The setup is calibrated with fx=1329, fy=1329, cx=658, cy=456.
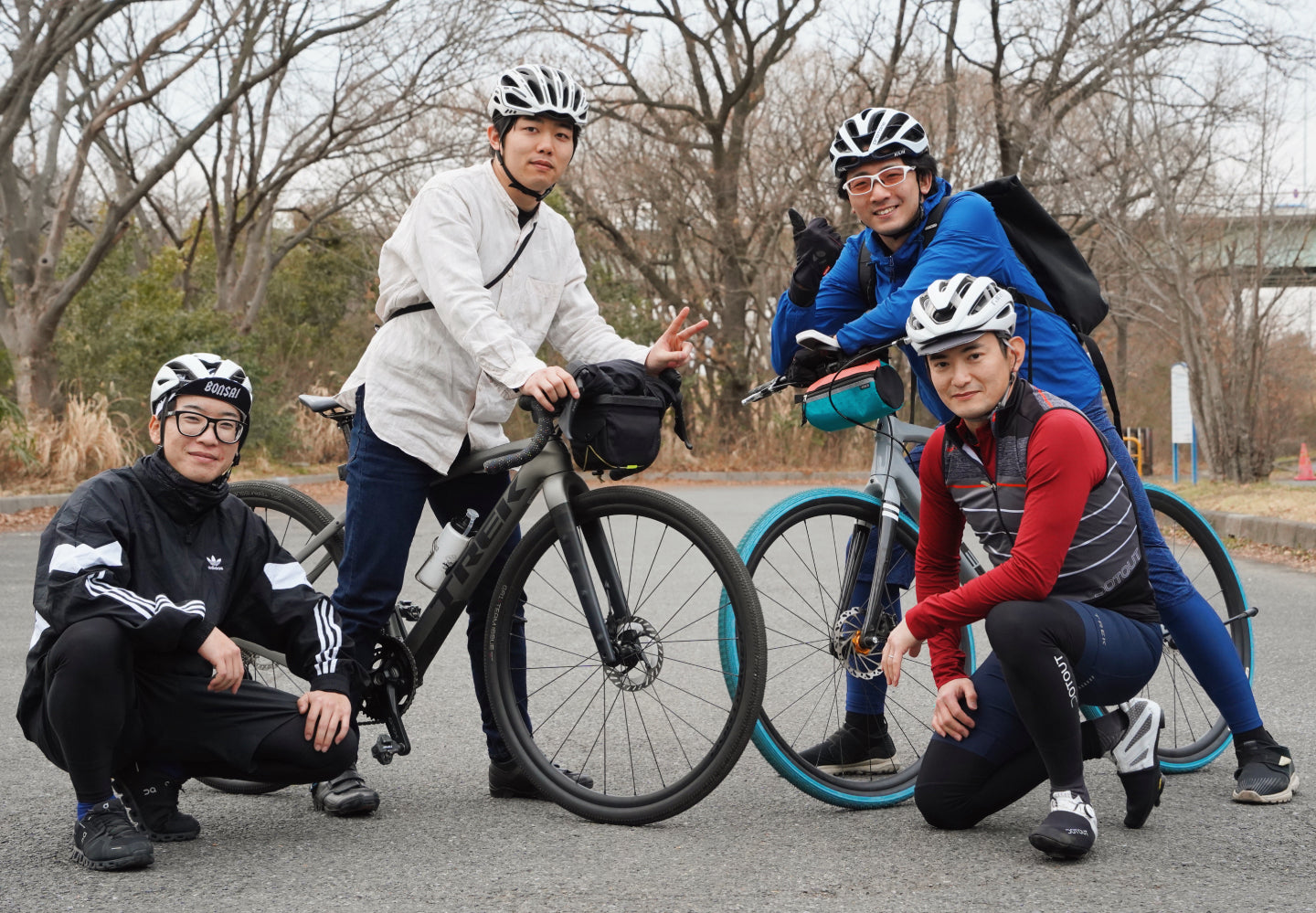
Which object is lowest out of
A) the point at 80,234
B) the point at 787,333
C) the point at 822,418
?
the point at 822,418

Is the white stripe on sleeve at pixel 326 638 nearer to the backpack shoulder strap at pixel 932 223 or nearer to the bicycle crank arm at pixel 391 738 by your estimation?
the bicycle crank arm at pixel 391 738

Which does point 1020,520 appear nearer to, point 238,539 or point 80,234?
point 238,539

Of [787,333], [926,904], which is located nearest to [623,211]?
[787,333]

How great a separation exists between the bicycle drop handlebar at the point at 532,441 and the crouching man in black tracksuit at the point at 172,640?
61 cm

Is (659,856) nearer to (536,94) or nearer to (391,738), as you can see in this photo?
(391,738)

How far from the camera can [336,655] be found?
3.59 metres

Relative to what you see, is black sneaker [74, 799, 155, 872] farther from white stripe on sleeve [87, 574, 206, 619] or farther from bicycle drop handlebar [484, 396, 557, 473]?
bicycle drop handlebar [484, 396, 557, 473]

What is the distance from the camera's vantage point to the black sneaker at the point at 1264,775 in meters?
3.68

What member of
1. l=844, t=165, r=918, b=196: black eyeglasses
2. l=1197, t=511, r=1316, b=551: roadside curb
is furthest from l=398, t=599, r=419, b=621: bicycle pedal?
l=1197, t=511, r=1316, b=551: roadside curb

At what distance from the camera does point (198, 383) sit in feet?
11.4

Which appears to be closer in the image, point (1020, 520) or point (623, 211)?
point (1020, 520)

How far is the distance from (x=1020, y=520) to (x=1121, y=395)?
2932cm

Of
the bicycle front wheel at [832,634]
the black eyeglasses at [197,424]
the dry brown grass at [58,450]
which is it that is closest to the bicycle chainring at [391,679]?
the black eyeglasses at [197,424]

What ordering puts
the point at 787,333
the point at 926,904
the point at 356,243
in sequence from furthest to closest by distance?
the point at 356,243, the point at 787,333, the point at 926,904
